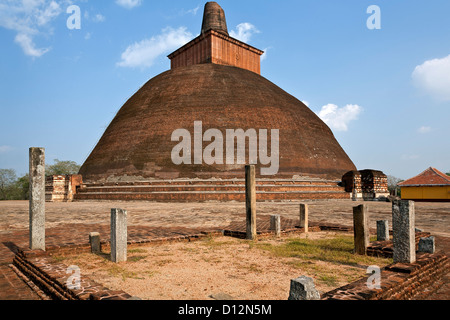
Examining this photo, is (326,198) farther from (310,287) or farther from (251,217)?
(310,287)

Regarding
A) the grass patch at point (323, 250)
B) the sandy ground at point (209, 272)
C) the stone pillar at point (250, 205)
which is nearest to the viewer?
the sandy ground at point (209, 272)

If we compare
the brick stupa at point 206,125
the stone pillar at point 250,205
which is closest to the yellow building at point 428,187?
the brick stupa at point 206,125

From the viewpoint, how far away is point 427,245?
4281 mm

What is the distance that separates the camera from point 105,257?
4543mm

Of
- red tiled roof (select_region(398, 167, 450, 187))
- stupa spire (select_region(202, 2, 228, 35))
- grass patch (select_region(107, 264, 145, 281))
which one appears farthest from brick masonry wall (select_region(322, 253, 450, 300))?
stupa spire (select_region(202, 2, 228, 35))

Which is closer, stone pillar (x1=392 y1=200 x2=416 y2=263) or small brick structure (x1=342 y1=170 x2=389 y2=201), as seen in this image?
stone pillar (x1=392 y1=200 x2=416 y2=263)

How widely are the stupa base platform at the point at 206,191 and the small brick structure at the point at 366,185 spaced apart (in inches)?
43.8

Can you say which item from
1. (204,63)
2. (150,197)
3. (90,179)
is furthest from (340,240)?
(204,63)

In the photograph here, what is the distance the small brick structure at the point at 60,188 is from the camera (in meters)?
20.4

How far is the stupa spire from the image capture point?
29.2 meters

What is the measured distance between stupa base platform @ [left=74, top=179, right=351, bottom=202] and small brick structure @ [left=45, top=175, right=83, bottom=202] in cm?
123

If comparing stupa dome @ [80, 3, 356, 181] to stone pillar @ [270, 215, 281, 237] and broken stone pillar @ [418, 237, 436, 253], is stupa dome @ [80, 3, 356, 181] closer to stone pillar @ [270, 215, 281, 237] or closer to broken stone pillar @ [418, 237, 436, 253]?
stone pillar @ [270, 215, 281, 237]

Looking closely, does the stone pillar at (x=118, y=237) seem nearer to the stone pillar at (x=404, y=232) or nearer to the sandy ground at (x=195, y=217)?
the sandy ground at (x=195, y=217)

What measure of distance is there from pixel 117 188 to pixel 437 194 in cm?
2278
